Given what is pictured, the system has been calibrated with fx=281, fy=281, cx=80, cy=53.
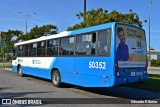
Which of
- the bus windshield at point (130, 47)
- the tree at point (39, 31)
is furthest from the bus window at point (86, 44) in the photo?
the tree at point (39, 31)

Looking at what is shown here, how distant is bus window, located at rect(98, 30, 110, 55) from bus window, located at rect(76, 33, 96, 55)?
0.34m

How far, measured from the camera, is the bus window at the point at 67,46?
1348cm

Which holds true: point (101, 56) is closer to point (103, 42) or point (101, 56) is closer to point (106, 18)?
point (103, 42)

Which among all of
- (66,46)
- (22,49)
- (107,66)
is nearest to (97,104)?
(107,66)

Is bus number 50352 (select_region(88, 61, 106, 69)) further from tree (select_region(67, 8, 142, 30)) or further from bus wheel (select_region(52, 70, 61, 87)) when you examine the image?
tree (select_region(67, 8, 142, 30))

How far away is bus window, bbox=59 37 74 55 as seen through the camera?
13.5 metres

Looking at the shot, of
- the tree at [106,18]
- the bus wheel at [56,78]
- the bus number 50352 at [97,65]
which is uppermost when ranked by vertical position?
the tree at [106,18]

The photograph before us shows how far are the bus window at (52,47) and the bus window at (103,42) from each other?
4.06m

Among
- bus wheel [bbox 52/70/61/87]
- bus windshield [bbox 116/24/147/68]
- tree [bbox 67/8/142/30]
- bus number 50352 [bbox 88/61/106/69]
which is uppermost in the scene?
tree [bbox 67/8/142/30]

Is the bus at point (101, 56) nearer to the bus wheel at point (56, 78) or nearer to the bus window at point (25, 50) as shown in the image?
the bus wheel at point (56, 78)

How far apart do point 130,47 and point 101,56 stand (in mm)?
1292

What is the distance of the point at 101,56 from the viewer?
1125cm

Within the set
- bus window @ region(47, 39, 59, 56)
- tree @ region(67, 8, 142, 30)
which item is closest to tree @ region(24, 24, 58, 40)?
tree @ region(67, 8, 142, 30)

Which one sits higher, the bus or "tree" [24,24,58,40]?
"tree" [24,24,58,40]
